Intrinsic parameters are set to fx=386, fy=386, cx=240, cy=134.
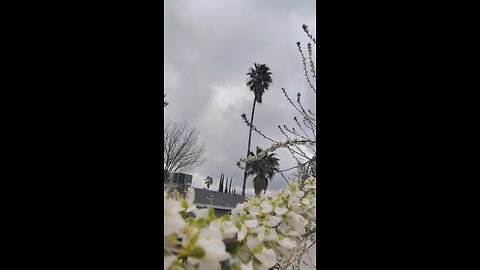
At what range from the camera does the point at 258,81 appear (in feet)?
2.93

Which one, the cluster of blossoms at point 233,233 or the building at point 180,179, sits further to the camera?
the building at point 180,179

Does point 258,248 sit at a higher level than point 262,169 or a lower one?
lower

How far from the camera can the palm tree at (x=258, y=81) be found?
859mm

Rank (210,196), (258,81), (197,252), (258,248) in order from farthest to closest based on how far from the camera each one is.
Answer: (258,81) < (210,196) < (258,248) < (197,252)

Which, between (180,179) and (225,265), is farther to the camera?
(180,179)

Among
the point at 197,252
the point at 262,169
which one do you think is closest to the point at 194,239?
the point at 197,252

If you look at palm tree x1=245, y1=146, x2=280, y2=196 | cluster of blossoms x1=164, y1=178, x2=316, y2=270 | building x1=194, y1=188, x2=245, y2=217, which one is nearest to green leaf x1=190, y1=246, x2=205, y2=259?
cluster of blossoms x1=164, y1=178, x2=316, y2=270

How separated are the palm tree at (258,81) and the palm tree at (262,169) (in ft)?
0.07

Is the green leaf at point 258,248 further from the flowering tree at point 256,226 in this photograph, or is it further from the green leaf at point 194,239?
the green leaf at point 194,239

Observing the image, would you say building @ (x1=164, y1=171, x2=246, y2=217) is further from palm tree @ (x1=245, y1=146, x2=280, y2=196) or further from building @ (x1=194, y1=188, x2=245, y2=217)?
palm tree @ (x1=245, y1=146, x2=280, y2=196)

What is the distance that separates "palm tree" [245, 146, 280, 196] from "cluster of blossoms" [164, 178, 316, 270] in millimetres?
94

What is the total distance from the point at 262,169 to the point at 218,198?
0.75 feet

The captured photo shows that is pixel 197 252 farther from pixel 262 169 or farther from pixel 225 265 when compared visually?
pixel 262 169

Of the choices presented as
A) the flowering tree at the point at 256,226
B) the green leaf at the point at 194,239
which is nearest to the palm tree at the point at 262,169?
the flowering tree at the point at 256,226
